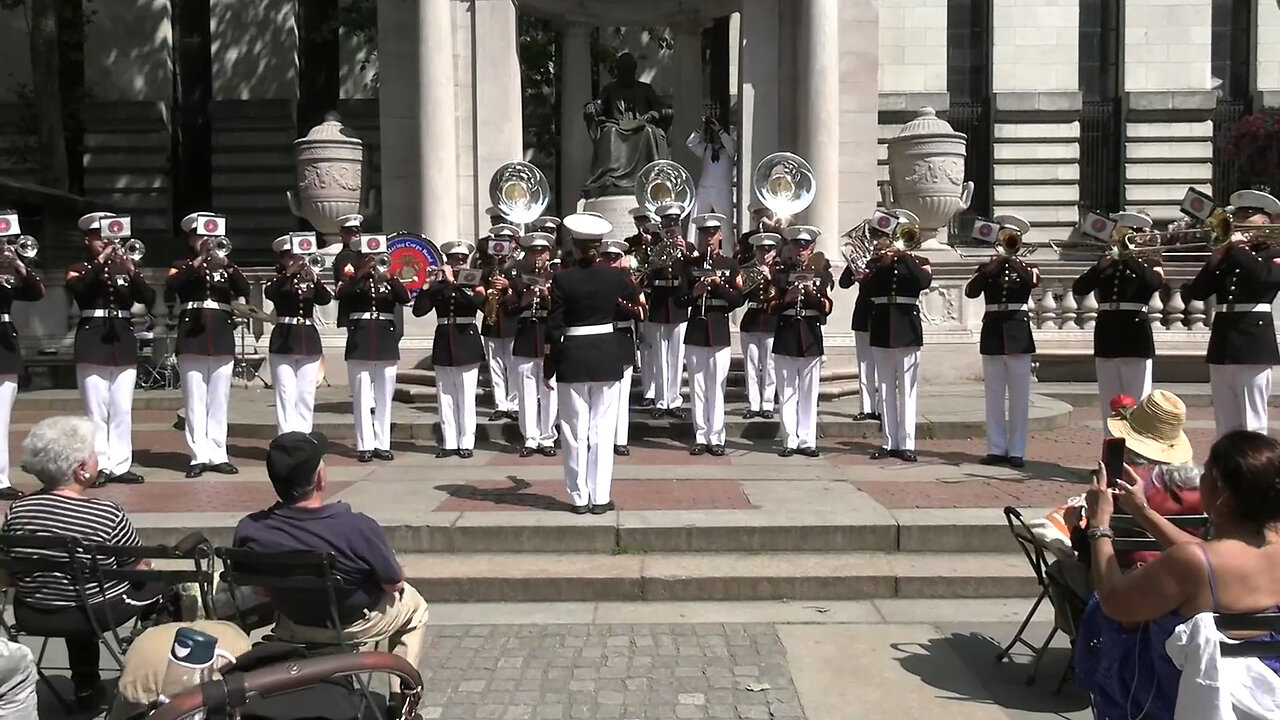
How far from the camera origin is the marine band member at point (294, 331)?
919 centimetres

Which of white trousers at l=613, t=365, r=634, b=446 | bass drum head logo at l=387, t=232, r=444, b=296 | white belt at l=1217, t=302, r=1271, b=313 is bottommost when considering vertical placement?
white trousers at l=613, t=365, r=634, b=446

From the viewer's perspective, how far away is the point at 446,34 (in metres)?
13.4

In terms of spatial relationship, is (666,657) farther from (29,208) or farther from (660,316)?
(29,208)

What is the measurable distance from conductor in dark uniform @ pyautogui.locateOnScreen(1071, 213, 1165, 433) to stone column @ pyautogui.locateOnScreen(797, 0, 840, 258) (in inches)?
198

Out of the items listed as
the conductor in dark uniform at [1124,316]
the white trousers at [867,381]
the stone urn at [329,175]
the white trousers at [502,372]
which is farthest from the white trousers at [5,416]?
the conductor in dark uniform at [1124,316]

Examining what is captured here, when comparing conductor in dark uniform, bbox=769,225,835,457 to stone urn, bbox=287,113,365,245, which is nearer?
conductor in dark uniform, bbox=769,225,835,457

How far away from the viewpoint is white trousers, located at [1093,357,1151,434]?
8.34m

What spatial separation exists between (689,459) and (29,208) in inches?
480

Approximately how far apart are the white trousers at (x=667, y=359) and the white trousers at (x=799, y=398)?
5.13ft

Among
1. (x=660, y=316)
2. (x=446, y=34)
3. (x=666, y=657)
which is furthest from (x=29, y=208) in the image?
(x=666, y=657)

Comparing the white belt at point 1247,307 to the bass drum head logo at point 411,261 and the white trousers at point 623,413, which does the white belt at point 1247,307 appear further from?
the bass drum head logo at point 411,261

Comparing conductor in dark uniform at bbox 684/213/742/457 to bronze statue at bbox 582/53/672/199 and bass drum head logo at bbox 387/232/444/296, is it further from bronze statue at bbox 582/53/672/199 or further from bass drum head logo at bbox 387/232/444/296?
bronze statue at bbox 582/53/672/199

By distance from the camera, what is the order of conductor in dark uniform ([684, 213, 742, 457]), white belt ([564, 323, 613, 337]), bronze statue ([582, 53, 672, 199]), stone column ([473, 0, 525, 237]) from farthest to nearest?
bronze statue ([582, 53, 672, 199]) < stone column ([473, 0, 525, 237]) < conductor in dark uniform ([684, 213, 742, 457]) < white belt ([564, 323, 613, 337])

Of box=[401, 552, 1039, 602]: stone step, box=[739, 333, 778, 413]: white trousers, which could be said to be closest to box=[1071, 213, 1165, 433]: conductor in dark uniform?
box=[401, 552, 1039, 602]: stone step
